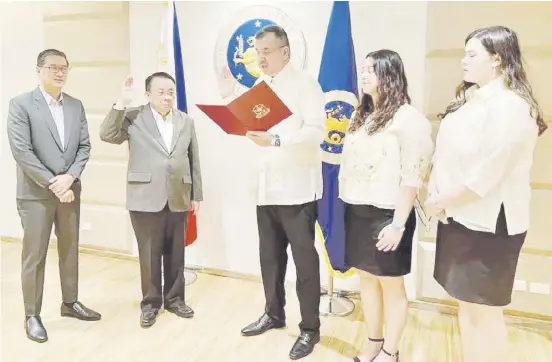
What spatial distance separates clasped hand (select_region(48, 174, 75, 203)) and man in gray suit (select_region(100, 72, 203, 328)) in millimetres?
281

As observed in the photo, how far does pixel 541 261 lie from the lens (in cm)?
283

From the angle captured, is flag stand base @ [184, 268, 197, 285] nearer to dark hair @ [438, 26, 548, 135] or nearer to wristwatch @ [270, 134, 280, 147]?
wristwatch @ [270, 134, 280, 147]

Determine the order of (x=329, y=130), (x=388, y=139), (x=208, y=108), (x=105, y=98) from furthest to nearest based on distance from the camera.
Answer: (x=105, y=98), (x=329, y=130), (x=208, y=108), (x=388, y=139)

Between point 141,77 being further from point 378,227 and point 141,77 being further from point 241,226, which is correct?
point 378,227

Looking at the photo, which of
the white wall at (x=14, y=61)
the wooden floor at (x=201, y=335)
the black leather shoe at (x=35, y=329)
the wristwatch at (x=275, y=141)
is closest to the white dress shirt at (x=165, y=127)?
the wristwatch at (x=275, y=141)

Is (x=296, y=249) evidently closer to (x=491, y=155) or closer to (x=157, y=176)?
(x=157, y=176)

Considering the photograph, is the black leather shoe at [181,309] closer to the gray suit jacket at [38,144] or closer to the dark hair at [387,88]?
the gray suit jacket at [38,144]

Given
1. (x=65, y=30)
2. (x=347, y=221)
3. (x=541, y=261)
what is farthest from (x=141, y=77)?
(x=541, y=261)

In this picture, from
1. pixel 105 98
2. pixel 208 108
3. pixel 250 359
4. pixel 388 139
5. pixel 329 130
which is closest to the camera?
pixel 388 139

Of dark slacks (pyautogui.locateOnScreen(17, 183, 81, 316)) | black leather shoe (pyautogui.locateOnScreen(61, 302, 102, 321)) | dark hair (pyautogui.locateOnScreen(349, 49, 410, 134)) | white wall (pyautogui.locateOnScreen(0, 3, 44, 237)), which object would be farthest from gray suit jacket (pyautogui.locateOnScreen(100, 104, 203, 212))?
white wall (pyautogui.locateOnScreen(0, 3, 44, 237))

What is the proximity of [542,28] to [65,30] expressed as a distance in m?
3.32

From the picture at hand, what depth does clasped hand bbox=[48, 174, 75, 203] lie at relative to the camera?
2.55 m

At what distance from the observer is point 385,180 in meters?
2.05

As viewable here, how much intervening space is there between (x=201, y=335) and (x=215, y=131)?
4.73 ft
